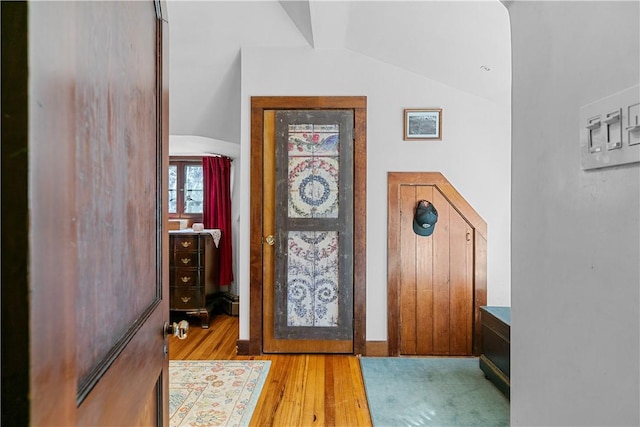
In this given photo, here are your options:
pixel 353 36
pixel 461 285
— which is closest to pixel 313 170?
pixel 353 36

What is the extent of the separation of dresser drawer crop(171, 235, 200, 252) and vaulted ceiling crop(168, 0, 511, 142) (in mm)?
1304

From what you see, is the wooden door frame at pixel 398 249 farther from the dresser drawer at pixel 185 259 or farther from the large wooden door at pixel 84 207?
the large wooden door at pixel 84 207

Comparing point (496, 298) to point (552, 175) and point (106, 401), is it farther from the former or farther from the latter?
point (106, 401)

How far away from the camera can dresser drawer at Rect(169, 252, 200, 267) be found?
12.2 feet

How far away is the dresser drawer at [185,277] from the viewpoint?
3.72 metres

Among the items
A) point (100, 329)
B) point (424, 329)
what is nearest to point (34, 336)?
point (100, 329)

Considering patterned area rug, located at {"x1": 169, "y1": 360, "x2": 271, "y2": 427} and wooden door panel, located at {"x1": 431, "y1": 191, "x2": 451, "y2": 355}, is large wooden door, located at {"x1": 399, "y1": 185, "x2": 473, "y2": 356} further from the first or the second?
patterned area rug, located at {"x1": 169, "y1": 360, "x2": 271, "y2": 427}

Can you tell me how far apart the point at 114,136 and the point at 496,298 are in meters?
3.09

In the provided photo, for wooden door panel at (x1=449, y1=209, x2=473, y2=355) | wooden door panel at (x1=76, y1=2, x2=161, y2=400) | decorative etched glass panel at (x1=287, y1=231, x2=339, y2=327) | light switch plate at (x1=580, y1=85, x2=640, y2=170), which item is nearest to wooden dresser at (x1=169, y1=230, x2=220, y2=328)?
decorative etched glass panel at (x1=287, y1=231, x2=339, y2=327)

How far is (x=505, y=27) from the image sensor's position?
208 cm

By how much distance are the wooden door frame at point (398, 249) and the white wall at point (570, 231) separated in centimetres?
201

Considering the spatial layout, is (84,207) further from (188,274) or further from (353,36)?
(188,274)

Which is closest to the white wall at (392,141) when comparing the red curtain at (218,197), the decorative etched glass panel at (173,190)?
the red curtain at (218,197)

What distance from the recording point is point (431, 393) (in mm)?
2336
